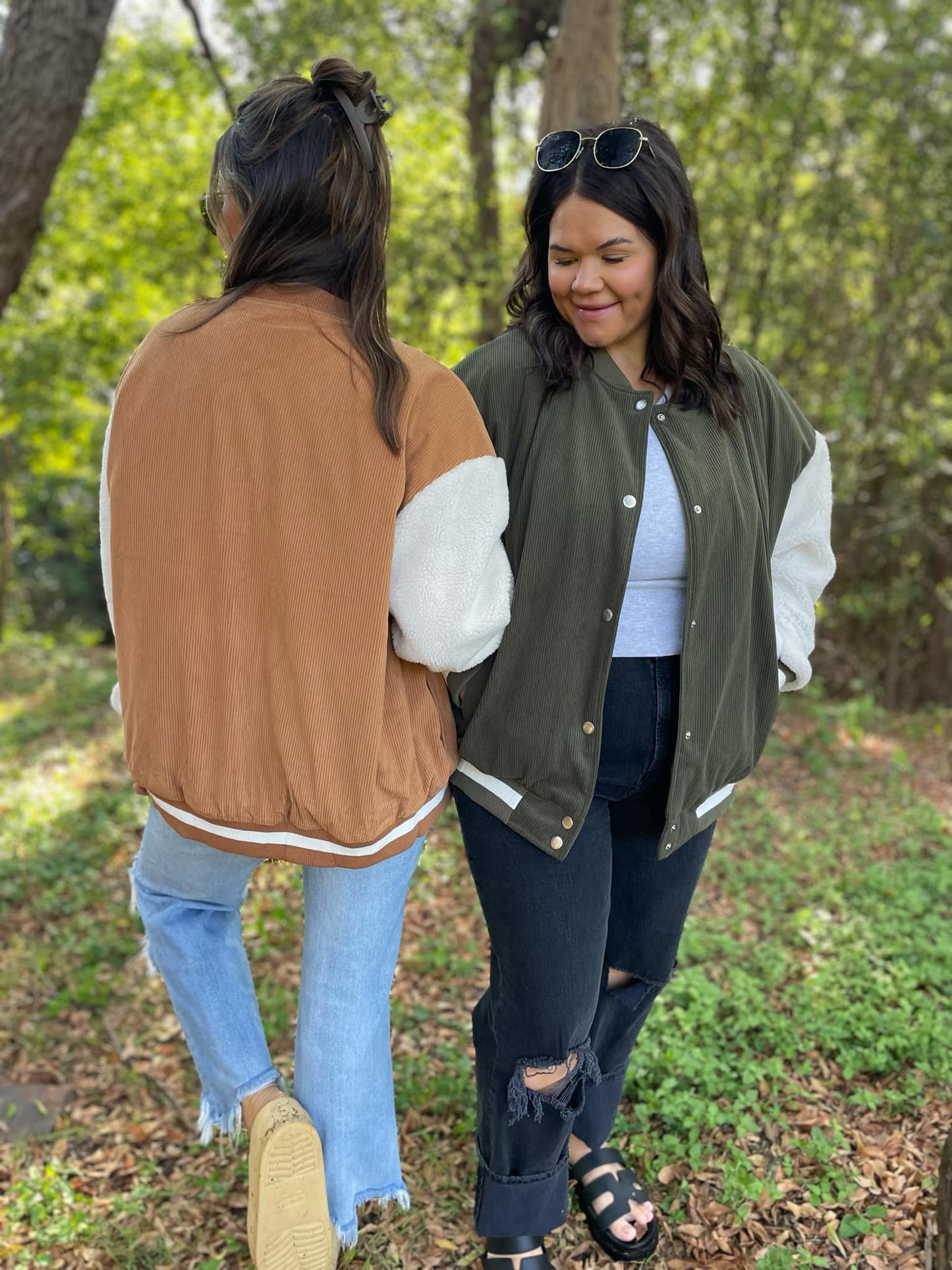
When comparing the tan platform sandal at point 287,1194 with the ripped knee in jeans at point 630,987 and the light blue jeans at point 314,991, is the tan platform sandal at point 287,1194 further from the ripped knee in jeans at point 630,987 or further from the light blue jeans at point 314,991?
the ripped knee in jeans at point 630,987

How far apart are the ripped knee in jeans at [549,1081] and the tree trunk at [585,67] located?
340 cm

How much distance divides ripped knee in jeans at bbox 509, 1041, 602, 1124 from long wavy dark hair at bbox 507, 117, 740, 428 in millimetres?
1307

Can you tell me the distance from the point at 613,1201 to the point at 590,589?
1491mm

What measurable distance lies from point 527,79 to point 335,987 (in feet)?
18.9

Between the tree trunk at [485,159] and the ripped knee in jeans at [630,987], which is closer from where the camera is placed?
the ripped knee in jeans at [630,987]

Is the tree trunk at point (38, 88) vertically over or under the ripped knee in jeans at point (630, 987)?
over

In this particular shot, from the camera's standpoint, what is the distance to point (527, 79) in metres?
Result: 6.06

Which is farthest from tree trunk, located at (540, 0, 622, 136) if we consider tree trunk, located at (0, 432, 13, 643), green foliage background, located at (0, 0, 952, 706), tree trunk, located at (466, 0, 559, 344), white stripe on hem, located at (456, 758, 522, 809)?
tree trunk, located at (0, 432, 13, 643)

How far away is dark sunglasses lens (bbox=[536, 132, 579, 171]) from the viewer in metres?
1.97

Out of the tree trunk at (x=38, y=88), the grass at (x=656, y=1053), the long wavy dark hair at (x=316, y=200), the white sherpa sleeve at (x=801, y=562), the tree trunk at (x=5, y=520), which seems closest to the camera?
the long wavy dark hair at (x=316, y=200)

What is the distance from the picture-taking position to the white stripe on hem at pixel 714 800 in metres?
2.11

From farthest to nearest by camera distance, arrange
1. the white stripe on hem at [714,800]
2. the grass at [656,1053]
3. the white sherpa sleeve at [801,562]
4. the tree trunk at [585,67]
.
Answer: the tree trunk at [585,67]
the grass at [656,1053]
the white sherpa sleeve at [801,562]
the white stripe on hem at [714,800]

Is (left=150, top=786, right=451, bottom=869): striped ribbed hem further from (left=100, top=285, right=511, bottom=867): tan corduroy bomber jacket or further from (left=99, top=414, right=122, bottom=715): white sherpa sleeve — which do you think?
(left=99, top=414, right=122, bottom=715): white sherpa sleeve

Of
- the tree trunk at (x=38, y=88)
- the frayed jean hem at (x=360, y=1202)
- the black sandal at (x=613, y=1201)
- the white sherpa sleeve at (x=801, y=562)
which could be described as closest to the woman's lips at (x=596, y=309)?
the white sherpa sleeve at (x=801, y=562)
